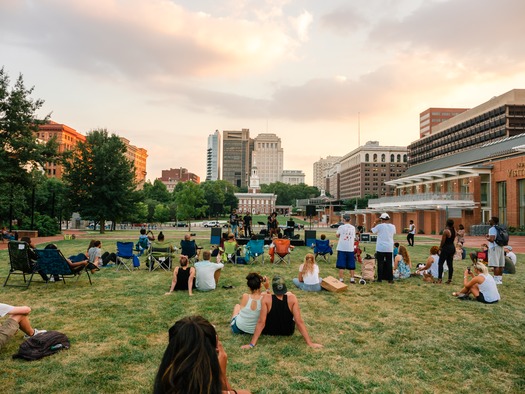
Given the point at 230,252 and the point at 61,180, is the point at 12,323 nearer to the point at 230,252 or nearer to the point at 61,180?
the point at 230,252

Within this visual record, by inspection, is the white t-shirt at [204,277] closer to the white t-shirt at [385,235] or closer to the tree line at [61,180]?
the white t-shirt at [385,235]

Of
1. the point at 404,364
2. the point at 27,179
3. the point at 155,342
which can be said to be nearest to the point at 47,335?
the point at 155,342

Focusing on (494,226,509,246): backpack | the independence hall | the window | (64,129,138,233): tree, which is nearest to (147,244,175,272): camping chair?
(494,226,509,246): backpack

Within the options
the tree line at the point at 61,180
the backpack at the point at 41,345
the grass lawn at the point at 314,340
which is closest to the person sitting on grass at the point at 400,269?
the grass lawn at the point at 314,340

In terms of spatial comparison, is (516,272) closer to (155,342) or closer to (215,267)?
(215,267)

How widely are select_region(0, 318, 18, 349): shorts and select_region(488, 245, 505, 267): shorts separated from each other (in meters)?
11.3

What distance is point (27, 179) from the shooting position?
23.1 m

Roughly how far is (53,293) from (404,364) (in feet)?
24.9

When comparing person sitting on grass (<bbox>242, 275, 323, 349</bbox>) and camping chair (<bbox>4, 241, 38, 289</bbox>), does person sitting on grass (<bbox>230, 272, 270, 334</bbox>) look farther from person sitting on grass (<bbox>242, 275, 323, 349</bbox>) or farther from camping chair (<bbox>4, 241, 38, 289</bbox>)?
camping chair (<bbox>4, 241, 38, 289</bbox>)

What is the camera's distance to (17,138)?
2164 cm

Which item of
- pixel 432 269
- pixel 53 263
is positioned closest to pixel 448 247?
pixel 432 269

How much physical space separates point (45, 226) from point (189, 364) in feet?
107

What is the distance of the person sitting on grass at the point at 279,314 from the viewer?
5.21 meters

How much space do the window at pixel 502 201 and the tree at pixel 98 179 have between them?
3847 cm
